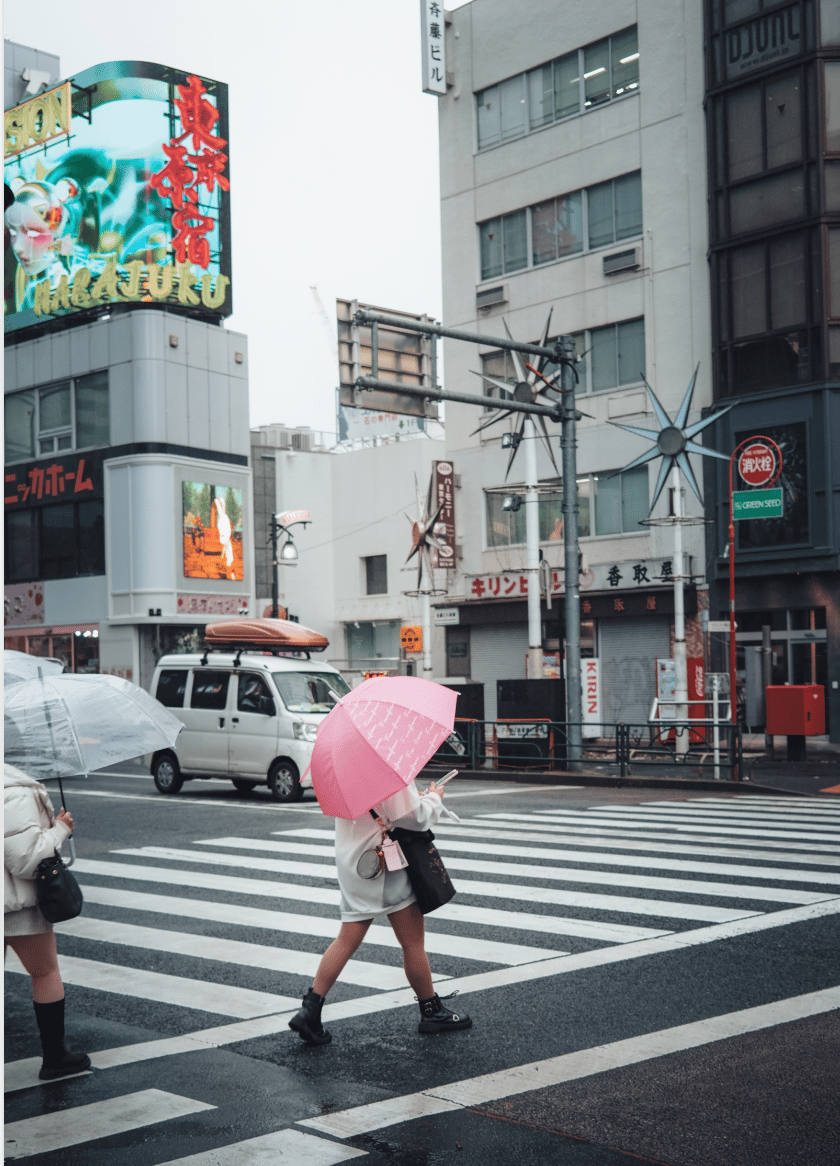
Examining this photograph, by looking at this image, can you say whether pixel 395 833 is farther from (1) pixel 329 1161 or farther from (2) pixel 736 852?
(2) pixel 736 852

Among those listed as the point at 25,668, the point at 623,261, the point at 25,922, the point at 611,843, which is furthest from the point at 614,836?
the point at 623,261

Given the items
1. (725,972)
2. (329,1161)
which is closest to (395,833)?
(329,1161)

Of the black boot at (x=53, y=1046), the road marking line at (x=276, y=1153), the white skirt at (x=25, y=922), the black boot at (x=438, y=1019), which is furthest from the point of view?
the black boot at (x=438, y=1019)

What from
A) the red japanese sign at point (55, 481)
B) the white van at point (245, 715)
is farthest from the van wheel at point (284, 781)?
the red japanese sign at point (55, 481)

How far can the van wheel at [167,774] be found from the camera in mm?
20734

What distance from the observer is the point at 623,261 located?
107 ft

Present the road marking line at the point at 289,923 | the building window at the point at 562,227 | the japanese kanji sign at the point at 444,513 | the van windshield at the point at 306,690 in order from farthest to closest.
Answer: the japanese kanji sign at the point at 444,513 → the building window at the point at 562,227 → the van windshield at the point at 306,690 → the road marking line at the point at 289,923

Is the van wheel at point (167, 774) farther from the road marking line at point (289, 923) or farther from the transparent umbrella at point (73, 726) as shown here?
the transparent umbrella at point (73, 726)

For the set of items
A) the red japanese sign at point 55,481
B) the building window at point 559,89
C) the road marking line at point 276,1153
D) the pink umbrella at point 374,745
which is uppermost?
the building window at point 559,89

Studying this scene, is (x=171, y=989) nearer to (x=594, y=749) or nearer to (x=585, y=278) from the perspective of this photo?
(x=594, y=749)

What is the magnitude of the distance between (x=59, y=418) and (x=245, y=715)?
2732 centimetres

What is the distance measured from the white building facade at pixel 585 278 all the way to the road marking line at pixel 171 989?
21.7 meters

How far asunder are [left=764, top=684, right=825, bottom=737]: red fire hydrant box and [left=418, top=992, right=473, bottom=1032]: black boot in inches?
698

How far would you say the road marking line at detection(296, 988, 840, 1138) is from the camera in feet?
16.5
